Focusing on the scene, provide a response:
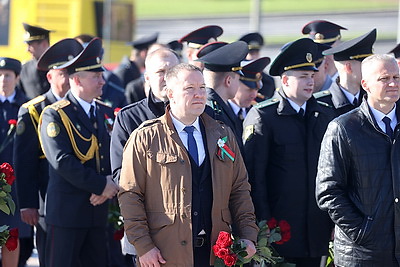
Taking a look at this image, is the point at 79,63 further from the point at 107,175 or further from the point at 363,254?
the point at 363,254

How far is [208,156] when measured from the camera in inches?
207

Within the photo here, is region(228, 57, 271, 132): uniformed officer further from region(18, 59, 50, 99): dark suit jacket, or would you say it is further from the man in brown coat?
region(18, 59, 50, 99): dark suit jacket

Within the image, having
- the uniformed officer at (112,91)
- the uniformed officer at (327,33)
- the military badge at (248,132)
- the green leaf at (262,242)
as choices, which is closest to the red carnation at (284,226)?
the green leaf at (262,242)

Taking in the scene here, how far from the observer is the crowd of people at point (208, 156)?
17.0 ft

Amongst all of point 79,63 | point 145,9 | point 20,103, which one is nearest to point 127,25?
point 20,103

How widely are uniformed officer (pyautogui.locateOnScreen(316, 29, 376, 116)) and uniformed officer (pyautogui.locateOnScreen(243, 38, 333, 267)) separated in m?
0.39

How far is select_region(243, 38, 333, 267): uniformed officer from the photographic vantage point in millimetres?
6559

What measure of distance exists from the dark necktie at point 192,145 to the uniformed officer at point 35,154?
245 cm

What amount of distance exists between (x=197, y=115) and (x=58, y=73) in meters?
2.62

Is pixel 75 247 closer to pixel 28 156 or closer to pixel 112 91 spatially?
pixel 28 156

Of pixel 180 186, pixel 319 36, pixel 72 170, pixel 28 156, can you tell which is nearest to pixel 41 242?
pixel 28 156

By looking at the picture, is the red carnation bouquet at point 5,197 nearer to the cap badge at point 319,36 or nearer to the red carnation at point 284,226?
the red carnation at point 284,226

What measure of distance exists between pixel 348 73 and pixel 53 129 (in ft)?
8.13

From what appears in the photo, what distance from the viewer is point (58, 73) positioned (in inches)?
295
